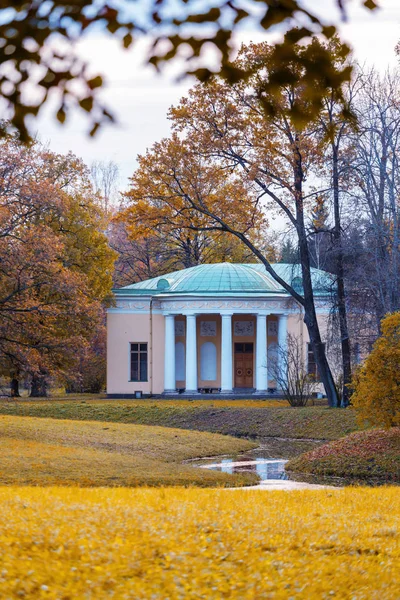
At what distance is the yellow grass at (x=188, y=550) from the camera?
18.9 feet

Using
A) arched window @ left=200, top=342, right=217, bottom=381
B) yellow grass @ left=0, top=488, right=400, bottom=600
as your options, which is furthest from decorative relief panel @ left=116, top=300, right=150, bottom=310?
yellow grass @ left=0, top=488, right=400, bottom=600

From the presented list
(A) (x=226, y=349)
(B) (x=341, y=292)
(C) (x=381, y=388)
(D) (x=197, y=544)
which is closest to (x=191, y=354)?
(A) (x=226, y=349)

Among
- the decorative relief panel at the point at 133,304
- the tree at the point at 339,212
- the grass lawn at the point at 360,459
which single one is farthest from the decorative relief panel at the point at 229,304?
the grass lawn at the point at 360,459

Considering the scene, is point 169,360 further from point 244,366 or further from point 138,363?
point 244,366

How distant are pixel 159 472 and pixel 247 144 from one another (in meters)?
14.4

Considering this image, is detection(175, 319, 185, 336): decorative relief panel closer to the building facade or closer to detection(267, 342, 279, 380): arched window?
the building facade

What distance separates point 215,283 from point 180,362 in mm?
4201

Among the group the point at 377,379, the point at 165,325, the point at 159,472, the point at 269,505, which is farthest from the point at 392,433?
the point at 165,325

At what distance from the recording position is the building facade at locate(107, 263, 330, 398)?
136 ft

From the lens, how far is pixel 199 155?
28609mm

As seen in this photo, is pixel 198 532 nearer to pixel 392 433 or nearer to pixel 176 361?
pixel 392 433

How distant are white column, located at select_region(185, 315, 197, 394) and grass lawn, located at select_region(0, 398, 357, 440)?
16.3 feet

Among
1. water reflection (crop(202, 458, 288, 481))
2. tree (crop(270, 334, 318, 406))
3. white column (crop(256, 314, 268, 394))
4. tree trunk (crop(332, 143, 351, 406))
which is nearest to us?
water reflection (crop(202, 458, 288, 481))

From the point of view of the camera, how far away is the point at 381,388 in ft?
61.3
